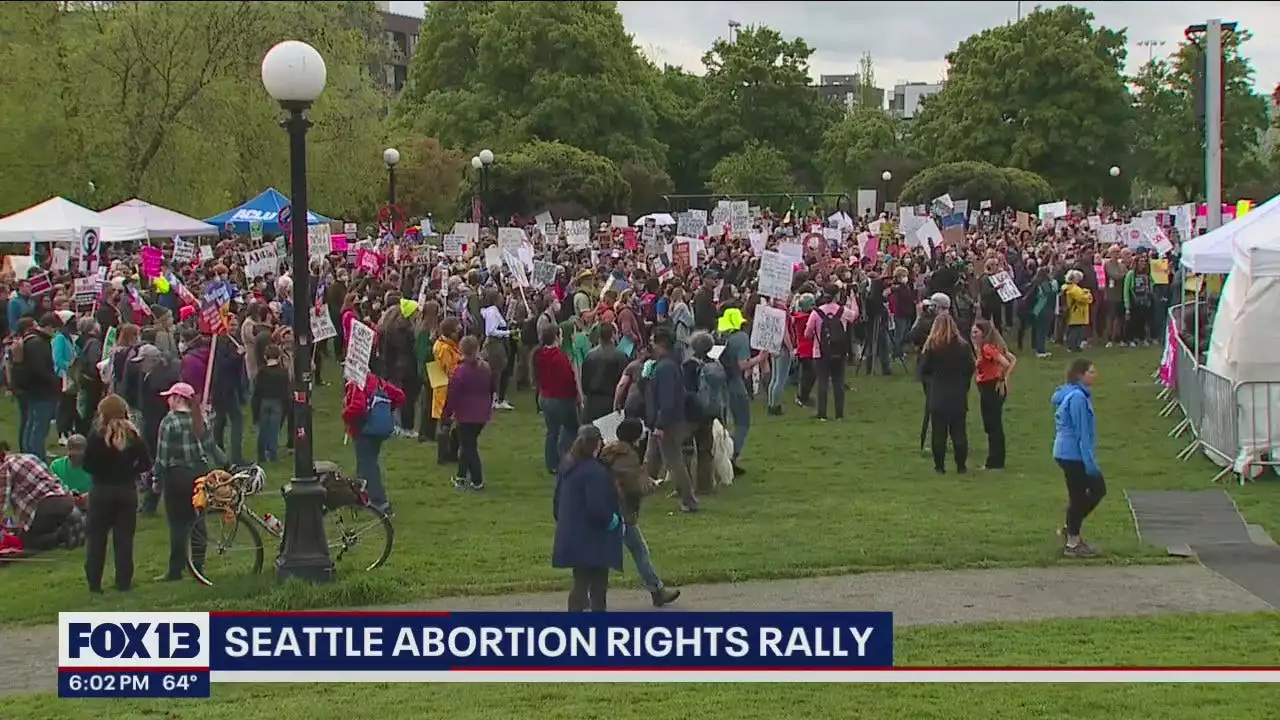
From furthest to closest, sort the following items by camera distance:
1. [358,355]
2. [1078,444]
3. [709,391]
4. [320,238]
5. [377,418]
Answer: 1. [320,238]
2. [709,391]
3. [358,355]
4. [377,418]
5. [1078,444]

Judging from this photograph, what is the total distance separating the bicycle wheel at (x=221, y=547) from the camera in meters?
11.3

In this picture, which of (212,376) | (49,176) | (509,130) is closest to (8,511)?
(212,376)

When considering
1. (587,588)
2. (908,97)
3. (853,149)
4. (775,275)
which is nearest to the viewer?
(587,588)

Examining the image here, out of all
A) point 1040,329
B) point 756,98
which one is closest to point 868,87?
point 756,98

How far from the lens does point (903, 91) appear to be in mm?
168375

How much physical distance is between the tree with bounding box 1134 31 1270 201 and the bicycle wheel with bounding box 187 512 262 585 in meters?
64.3

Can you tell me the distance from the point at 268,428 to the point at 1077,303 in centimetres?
1527

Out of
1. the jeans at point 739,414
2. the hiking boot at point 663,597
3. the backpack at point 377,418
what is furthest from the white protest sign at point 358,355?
the jeans at point 739,414

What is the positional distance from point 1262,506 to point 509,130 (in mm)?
54087

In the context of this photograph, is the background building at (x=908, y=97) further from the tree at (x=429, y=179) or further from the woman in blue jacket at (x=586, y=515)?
the woman in blue jacket at (x=586, y=515)

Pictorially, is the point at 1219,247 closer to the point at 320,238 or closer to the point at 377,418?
the point at 377,418

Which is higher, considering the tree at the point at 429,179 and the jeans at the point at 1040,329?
the tree at the point at 429,179

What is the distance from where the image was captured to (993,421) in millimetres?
15820

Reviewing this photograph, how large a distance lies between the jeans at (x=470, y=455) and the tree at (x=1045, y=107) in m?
56.7
